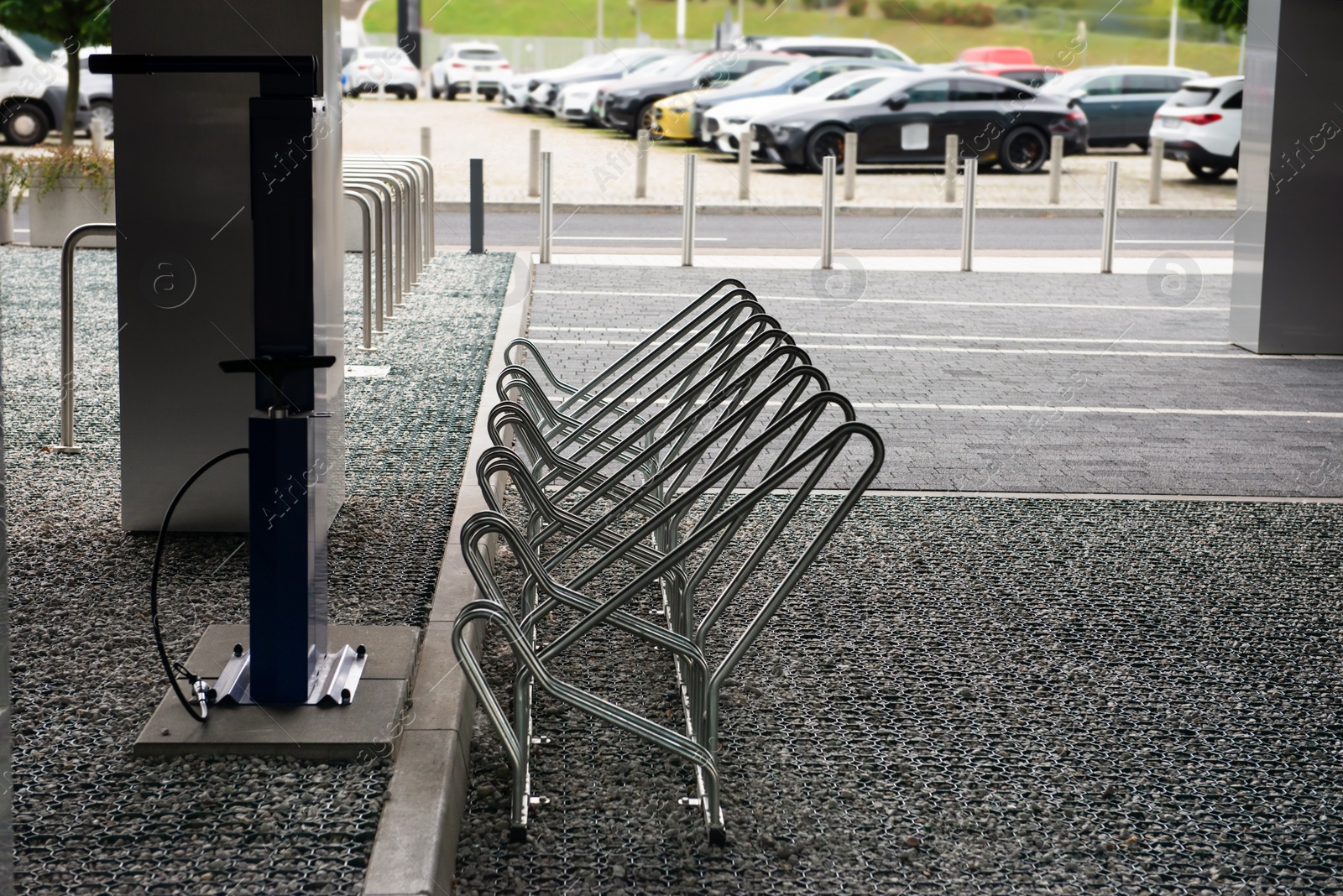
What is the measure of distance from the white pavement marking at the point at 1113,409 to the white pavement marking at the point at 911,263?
17.5 ft

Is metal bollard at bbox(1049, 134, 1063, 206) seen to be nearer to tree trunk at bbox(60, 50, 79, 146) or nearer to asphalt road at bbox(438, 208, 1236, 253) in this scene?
asphalt road at bbox(438, 208, 1236, 253)

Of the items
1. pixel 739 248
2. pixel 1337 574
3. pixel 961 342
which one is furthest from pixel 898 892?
pixel 739 248

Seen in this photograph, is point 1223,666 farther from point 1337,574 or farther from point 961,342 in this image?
point 961,342

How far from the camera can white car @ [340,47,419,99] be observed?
3581 cm

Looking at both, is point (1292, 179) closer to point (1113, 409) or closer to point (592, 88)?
point (1113, 409)

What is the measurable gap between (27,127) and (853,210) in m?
13.3

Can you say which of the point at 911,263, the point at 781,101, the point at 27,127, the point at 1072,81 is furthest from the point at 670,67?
the point at 911,263

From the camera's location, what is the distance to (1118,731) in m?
3.87

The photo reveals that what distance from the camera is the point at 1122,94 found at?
24.2 meters

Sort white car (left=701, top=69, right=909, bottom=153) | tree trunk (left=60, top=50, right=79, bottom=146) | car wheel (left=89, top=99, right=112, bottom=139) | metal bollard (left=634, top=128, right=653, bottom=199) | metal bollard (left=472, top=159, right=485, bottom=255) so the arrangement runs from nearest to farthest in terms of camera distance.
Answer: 1. metal bollard (left=472, top=159, right=485, bottom=255)
2. tree trunk (left=60, top=50, right=79, bottom=146)
3. metal bollard (left=634, top=128, right=653, bottom=199)
4. white car (left=701, top=69, right=909, bottom=153)
5. car wheel (left=89, top=99, right=112, bottom=139)

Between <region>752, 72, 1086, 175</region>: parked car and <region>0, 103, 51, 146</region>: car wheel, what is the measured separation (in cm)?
1117

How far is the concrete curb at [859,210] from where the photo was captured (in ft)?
57.8

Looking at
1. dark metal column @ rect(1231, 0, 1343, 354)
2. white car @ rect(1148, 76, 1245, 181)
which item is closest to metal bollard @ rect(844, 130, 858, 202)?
white car @ rect(1148, 76, 1245, 181)

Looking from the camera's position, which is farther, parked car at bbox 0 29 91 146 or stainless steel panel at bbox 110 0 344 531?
parked car at bbox 0 29 91 146
